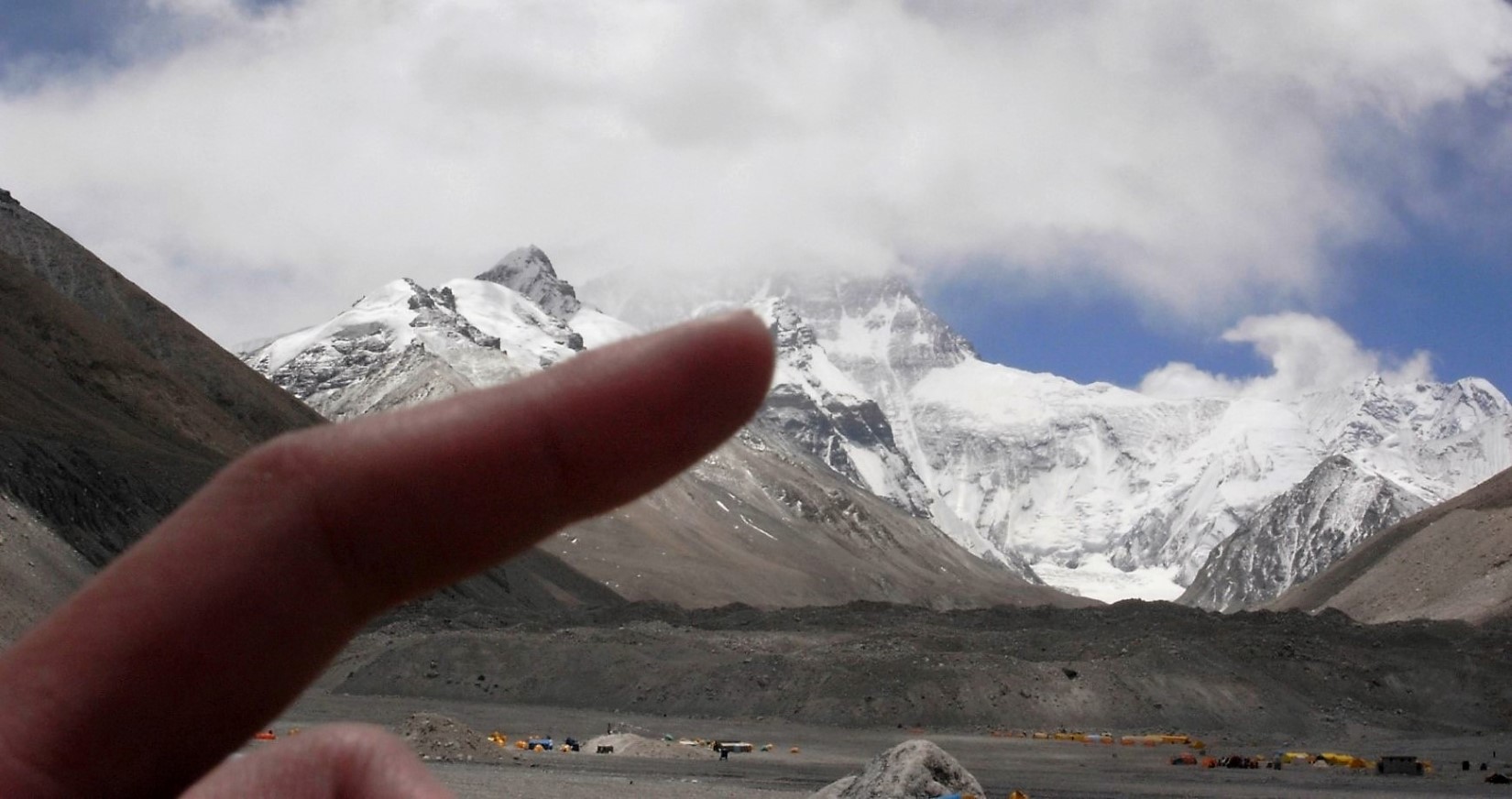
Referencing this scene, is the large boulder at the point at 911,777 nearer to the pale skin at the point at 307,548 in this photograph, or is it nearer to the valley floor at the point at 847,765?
the valley floor at the point at 847,765

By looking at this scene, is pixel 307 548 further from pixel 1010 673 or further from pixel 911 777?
pixel 1010 673

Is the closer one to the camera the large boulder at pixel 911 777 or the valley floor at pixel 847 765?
the large boulder at pixel 911 777

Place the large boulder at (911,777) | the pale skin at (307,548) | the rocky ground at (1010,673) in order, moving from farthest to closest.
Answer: the rocky ground at (1010,673) → the large boulder at (911,777) → the pale skin at (307,548)

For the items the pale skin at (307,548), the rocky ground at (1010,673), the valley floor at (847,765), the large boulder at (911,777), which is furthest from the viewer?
the rocky ground at (1010,673)

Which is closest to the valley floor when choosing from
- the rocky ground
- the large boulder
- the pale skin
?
the rocky ground

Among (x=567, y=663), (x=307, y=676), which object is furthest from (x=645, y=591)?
(x=307, y=676)

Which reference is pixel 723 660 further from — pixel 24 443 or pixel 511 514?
pixel 511 514

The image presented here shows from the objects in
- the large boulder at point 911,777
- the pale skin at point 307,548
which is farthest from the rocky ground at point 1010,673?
the pale skin at point 307,548
